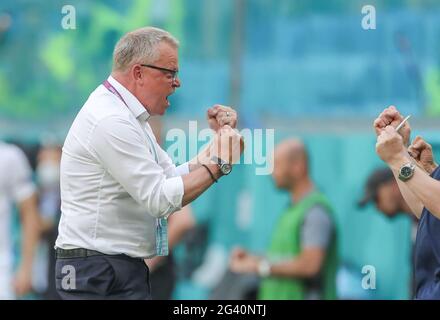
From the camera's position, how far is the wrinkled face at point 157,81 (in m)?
5.75

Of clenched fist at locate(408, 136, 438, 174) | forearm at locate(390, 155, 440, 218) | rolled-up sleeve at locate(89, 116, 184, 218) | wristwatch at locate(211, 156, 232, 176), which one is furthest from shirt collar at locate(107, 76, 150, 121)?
clenched fist at locate(408, 136, 438, 174)

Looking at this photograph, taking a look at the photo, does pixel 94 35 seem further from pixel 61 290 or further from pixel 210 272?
pixel 61 290

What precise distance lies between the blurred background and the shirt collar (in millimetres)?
4062

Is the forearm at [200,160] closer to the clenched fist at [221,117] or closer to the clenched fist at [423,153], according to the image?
the clenched fist at [221,117]

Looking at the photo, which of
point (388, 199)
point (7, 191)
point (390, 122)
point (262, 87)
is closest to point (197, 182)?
point (390, 122)

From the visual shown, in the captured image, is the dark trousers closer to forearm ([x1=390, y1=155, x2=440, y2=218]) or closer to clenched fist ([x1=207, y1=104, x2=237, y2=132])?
clenched fist ([x1=207, y1=104, x2=237, y2=132])

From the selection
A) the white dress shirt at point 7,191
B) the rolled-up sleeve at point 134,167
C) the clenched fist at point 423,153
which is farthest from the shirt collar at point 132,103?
the white dress shirt at point 7,191

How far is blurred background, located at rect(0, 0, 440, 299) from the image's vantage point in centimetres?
982

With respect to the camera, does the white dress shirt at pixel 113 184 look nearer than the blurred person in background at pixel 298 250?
Yes

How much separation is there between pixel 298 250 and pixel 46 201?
279 centimetres

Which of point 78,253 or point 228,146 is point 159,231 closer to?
point 78,253

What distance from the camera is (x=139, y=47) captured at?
574 cm

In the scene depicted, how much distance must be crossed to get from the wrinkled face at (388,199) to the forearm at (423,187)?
393 cm

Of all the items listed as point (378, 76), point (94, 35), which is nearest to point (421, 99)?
point (378, 76)
